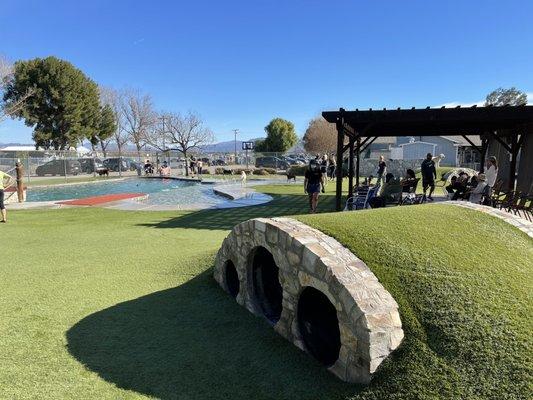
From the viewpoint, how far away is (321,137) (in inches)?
2003

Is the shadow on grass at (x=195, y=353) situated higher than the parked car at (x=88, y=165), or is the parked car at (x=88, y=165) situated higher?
the parked car at (x=88, y=165)

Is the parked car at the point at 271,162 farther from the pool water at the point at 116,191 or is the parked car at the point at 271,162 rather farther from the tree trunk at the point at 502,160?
the tree trunk at the point at 502,160

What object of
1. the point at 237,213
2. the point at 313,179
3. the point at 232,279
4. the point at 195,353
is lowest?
the point at 195,353

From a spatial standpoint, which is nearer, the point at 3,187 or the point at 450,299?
the point at 450,299

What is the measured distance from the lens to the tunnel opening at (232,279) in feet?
16.8

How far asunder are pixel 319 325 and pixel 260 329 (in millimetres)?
884

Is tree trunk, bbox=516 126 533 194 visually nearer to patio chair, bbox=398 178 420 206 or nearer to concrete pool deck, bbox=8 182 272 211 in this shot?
patio chair, bbox=398 178 420 206

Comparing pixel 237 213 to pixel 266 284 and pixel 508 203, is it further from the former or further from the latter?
pixel 266 284

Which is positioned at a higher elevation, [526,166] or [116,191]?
[526,166]

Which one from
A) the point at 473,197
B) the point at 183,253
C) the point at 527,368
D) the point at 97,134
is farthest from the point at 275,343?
the point at 97,134

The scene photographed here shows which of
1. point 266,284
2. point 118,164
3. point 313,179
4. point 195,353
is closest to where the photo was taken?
point 195,353

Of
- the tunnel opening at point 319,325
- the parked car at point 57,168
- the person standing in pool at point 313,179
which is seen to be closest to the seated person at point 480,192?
the person standing in pool at point 313,179

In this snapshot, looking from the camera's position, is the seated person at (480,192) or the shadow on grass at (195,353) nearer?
the shadow on grass at (195,353)

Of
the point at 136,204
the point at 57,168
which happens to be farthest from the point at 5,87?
the point at 136,204
